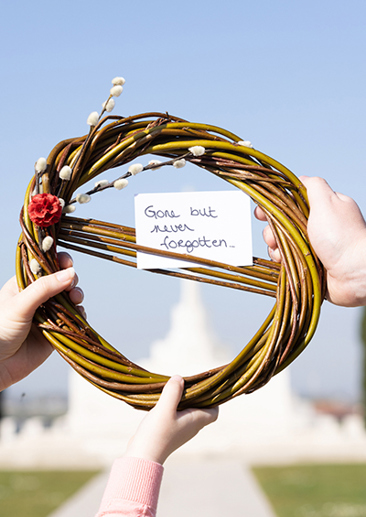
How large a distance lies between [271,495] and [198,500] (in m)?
1.38

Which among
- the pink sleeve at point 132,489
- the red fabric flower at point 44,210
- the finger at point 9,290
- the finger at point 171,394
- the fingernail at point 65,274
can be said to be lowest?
the pink sleeve at point 132,489

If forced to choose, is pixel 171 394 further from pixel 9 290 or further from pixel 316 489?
pixel 316 489

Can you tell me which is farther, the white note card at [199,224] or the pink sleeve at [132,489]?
the white note card at [199,224]

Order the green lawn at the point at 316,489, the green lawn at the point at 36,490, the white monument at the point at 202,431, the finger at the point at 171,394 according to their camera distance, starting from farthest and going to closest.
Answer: the white monument at the point at 202,431 < the green lawn at the point at 36,490 < the green lawn at the point at 316,489 < the finger at the point at 171,394

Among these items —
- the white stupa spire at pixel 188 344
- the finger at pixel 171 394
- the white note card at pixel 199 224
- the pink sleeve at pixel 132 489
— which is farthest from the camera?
the white stupa spire at pixel 188 344

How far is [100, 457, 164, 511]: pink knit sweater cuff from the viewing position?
1.32 m

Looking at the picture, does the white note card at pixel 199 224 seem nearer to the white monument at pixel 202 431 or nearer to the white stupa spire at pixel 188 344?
the white monument at pixel 202 431

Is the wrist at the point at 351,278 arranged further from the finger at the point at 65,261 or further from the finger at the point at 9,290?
the finger at the point at 9,290

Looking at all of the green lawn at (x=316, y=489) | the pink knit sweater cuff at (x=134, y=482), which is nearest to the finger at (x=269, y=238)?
the pink knit sweater cuff at (x=134, y=482)

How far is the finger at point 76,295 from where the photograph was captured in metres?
1.64

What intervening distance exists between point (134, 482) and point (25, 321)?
1.71 feet

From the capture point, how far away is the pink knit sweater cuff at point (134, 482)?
Answer: 132 cm

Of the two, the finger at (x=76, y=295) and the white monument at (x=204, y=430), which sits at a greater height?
the finger at (x=76, y=295)

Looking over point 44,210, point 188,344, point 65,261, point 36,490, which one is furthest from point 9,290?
point 188,344
